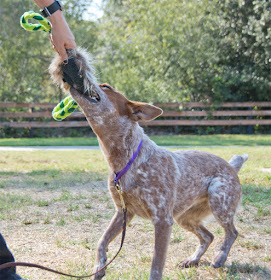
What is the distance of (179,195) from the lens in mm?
3412

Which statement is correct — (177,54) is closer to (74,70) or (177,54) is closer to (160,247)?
(74,70)

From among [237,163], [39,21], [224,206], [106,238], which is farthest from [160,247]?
[39,21]

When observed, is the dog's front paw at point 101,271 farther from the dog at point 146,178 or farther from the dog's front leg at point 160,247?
the dog's front leg at point 160,247

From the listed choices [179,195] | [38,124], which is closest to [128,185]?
[179,195]

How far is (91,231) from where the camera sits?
4.29 m

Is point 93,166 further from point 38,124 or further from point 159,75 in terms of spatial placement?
point 159,75

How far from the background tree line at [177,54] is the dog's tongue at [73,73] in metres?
15.4

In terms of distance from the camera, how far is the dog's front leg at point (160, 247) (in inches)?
115

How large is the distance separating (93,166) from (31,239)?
14.7 ft

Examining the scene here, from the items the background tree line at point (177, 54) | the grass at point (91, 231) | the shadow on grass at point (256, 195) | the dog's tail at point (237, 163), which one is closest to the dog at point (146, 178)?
the grass at point (91, 231)

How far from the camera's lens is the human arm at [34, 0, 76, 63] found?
2760 mm

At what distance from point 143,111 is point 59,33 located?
940 millimetres

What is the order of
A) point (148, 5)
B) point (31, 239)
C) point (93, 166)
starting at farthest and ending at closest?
point (148, 5)
point (93, 166)
point (31, 239)

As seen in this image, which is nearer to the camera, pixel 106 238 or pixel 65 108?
pixel 106 238
